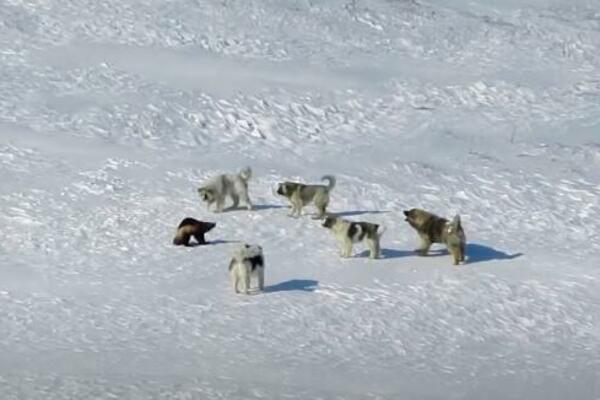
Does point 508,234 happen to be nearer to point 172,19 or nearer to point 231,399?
point 231,399

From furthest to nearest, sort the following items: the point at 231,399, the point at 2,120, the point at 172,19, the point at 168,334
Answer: the point at 172,19 → the point at 2,120 → the point at 168,334 → the point at 231,399

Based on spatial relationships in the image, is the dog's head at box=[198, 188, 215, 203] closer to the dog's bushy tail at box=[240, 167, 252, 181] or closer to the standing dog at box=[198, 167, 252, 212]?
the standing dog at box=[198, 167, 252, 212]

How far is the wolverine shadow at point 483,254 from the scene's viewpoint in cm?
1557

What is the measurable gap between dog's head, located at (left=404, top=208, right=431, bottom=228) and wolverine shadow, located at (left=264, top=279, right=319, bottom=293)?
1.45 metres

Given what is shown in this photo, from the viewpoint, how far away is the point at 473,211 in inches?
672

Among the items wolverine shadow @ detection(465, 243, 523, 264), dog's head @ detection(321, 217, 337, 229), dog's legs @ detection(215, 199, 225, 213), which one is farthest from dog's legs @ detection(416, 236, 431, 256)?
dog's legs @ detection(215, 199, 225, 213)

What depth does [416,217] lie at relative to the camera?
15.8m

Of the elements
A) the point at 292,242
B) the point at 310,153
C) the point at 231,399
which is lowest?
the point at 231,399

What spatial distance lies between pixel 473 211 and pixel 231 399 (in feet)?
18.5

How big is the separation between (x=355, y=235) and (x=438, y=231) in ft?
2.59

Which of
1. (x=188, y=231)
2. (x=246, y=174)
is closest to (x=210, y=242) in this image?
(x=188, y=231)

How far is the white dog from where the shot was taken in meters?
14.2

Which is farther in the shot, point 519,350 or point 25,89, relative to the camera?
point 25,89

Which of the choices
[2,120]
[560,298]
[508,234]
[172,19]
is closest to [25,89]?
[2,120]
